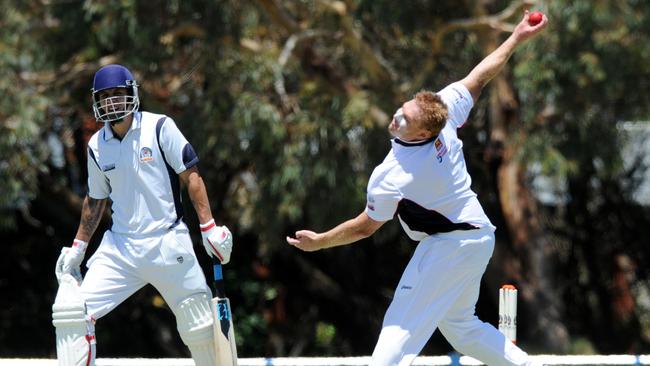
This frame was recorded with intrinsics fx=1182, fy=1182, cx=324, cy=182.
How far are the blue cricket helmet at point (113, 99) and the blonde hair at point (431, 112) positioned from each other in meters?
1.67

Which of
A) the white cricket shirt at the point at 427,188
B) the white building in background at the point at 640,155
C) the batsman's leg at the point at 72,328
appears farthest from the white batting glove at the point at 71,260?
the white building in background at the point at 640,155

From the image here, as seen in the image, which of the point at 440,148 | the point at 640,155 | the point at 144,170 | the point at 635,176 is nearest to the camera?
the point at 440,148

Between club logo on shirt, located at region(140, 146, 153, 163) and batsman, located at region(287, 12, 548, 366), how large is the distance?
3.25ft

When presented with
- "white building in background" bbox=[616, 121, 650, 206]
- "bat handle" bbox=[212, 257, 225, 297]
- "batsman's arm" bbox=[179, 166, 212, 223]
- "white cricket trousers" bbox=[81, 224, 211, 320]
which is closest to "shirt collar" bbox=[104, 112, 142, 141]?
"batsman's arm" bbox=[179, 166, 212, 223]

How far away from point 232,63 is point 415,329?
785cm

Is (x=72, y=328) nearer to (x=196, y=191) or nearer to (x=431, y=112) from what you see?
(x=196, y=191)

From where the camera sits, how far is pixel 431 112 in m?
5.92

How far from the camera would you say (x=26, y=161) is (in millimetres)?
13531

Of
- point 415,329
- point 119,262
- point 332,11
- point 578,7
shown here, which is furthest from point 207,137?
point 415,329

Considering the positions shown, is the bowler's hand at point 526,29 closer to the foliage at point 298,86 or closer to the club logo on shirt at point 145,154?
the club logo on shirt at point 145,154

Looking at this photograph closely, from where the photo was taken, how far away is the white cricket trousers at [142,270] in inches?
259

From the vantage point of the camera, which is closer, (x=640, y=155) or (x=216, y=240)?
(x=216, y=240)

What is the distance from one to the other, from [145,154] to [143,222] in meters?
0.38

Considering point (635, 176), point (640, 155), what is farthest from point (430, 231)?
point (635, 176)
